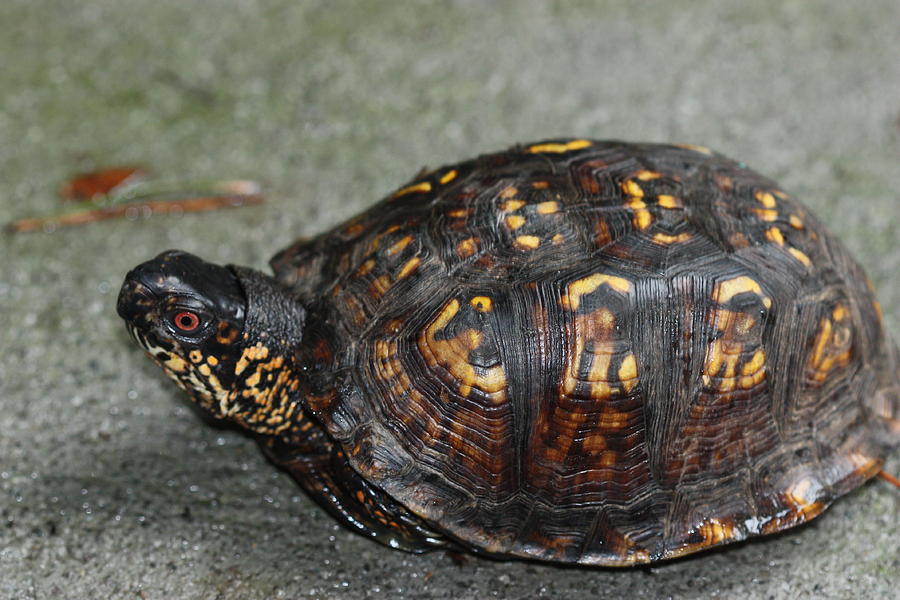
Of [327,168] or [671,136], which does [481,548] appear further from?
[671,136]

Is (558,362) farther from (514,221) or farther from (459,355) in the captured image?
(514,221)

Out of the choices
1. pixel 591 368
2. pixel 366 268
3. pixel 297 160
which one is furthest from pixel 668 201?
pixel 297 160

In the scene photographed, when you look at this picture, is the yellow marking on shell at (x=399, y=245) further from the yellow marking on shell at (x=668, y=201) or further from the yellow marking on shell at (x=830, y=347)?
the yellow marking on shell at (x=830, y=347)

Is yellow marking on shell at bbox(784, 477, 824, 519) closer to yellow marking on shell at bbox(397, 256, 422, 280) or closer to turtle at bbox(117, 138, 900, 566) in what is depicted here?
turtle at bbox(117, 138, 900, 566)

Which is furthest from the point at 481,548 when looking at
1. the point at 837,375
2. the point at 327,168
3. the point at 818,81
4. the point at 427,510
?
the point at 818,81

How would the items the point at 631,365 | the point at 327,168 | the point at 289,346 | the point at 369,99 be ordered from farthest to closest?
the point at 369,99 → the point at 327,168 → the point at 289,346 → the point at 631,365

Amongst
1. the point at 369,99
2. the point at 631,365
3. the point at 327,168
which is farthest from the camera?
the point at 369,99
